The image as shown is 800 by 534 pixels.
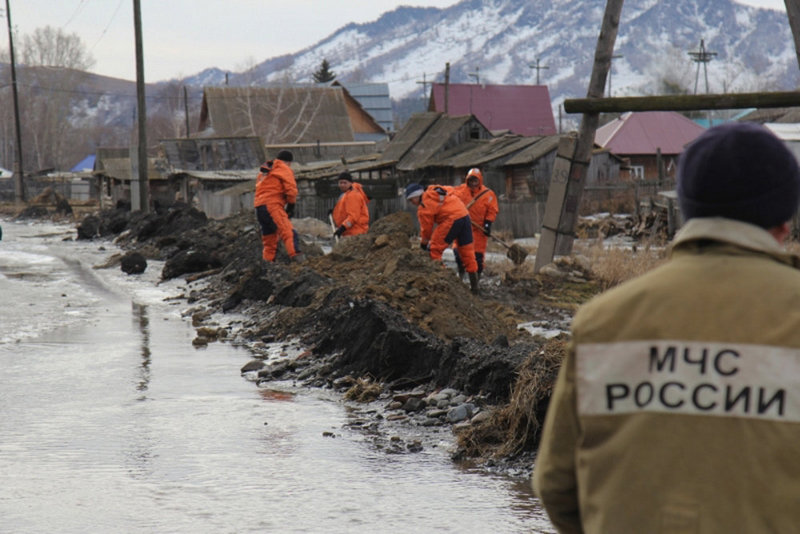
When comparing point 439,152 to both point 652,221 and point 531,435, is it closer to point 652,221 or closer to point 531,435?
point 652,221

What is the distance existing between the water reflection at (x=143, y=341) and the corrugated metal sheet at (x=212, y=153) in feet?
118

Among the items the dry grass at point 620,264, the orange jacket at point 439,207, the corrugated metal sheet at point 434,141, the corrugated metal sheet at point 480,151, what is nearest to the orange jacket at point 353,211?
the orange jacket at point 439,207

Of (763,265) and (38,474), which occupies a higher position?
(763,265)

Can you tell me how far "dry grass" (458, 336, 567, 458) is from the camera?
7031 mm

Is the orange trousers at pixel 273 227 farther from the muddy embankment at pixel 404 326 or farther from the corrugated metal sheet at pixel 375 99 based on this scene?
the corrugated metal sheet at pixel 375 99

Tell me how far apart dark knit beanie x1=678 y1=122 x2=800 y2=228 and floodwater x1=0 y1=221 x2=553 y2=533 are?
3.49m

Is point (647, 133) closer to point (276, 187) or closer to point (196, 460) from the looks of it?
point (276, 187)

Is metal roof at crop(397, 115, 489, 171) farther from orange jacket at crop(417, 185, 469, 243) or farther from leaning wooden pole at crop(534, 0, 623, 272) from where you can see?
orange jacket at crop(417, 185, 469, 243)

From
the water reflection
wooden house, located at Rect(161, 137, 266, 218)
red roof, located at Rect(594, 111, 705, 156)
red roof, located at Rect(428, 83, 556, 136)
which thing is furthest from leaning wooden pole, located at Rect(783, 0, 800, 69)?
red roof, located at Rect(428, 83, 556, 136)

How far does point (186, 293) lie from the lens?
17703mm

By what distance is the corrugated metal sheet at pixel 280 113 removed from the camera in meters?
69.5

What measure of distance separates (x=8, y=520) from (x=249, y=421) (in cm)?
255

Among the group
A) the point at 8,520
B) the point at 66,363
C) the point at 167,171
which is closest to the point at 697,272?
the point at 8,520

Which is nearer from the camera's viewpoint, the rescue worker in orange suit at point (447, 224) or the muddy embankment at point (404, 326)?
the muddy embankment at point (404, 326)
